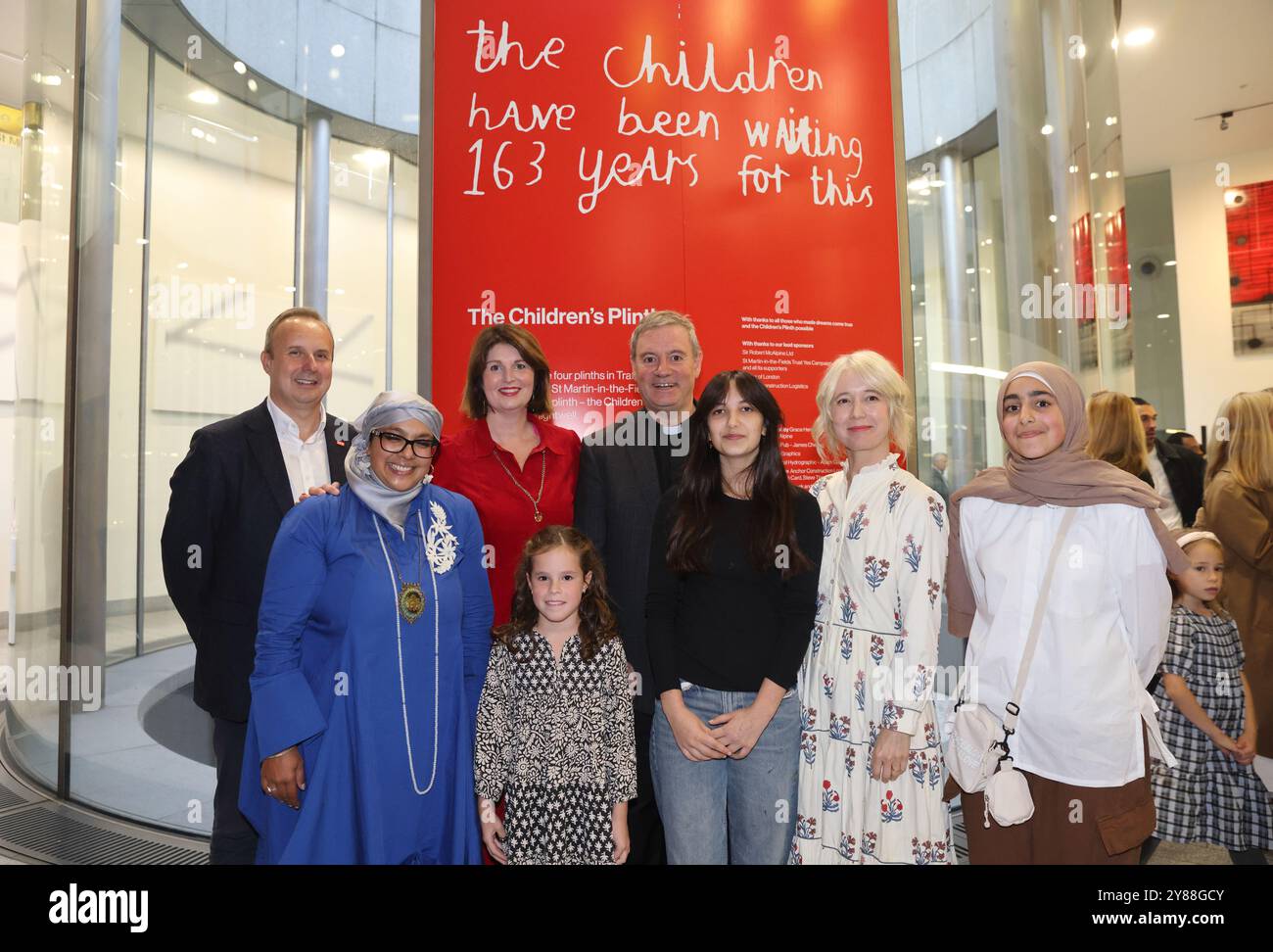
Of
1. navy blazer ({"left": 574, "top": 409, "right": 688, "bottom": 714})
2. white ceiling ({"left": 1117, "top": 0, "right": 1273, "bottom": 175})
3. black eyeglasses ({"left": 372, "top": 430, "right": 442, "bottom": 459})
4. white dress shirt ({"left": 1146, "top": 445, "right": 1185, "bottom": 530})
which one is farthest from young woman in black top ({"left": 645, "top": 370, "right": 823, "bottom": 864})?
white ceiling ({"left": 1117, "top": 0, "right": 1273, "bottom": 175})

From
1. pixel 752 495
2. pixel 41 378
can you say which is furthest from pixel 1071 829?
pixel 41 378

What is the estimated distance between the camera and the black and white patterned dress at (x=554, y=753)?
204 centimetres

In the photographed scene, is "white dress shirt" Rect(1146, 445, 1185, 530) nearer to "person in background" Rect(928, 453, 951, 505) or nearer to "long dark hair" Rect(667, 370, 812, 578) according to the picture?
"person in background" Rect(928, 453, 951, 505)

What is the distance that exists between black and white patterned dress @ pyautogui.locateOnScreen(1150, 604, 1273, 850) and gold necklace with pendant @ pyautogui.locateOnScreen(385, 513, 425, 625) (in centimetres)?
278

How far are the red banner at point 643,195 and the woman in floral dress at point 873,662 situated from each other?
1.44 meters

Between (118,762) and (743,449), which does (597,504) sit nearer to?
(743,449)

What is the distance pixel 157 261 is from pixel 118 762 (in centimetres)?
253

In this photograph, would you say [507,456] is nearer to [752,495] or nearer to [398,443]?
[398,443]

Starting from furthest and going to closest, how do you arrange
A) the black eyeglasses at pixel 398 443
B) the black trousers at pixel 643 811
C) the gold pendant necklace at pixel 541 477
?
1. the gold pendant necklace at pixel 541 477
2. the black trousers at pixel 643 811
3. the black eyeglasses at pixel 398 443

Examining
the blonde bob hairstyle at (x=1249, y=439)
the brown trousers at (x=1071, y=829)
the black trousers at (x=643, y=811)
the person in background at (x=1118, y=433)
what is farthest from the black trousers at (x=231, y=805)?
the blonde bob hairstyle at (x=1249, y=439)

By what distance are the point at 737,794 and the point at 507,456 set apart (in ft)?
4.02

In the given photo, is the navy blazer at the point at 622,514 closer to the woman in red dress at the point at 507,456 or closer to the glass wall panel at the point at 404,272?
the woman in red dress at the point at 507,456

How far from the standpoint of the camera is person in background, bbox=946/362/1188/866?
198 centimetres

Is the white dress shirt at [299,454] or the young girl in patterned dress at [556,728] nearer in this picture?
the young girl in patterned dress at [556,728]
